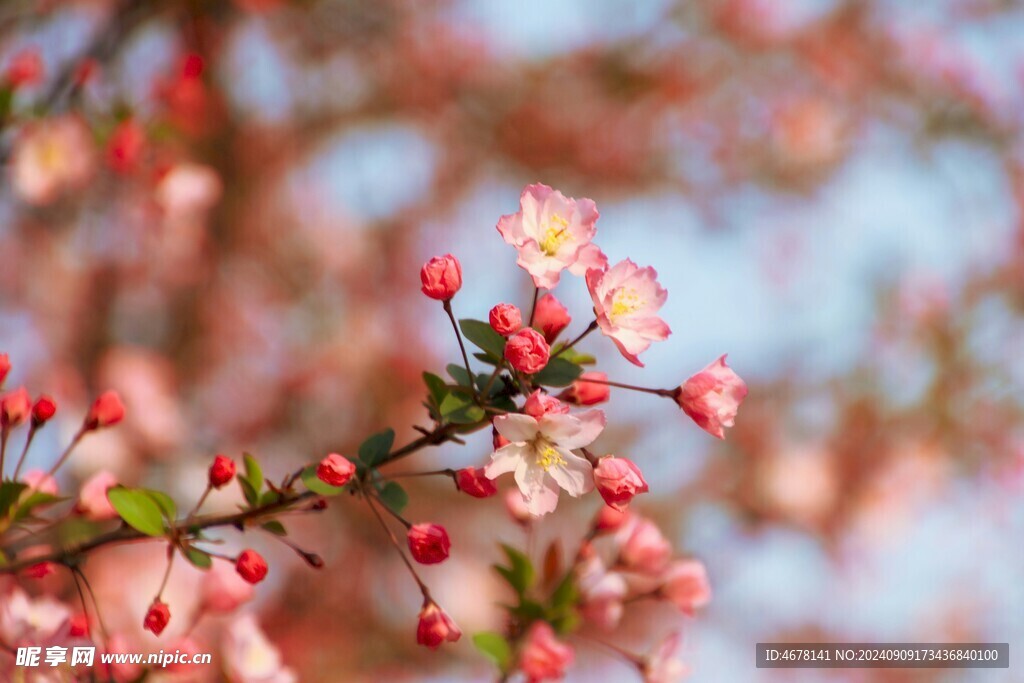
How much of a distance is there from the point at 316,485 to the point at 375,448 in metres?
0.04

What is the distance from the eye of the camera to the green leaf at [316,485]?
487 mm

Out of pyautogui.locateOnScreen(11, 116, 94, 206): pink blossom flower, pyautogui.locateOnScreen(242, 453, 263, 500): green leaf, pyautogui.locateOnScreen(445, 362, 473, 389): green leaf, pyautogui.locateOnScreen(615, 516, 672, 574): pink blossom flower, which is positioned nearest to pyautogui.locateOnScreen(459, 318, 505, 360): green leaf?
pyautogui.locateOnScreen(445, 362, 473, 389): green leaf

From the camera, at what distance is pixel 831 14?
102 inches

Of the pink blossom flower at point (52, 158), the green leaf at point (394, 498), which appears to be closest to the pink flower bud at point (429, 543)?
the green leaf at point (394, 498)

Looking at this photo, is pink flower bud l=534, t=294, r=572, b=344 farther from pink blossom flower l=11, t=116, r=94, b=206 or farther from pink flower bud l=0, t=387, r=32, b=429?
pink blossom flower l=11, t=116, r=94, b=206

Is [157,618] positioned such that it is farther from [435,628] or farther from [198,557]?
[435,628]

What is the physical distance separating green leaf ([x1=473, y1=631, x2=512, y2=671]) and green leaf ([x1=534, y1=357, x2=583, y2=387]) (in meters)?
0.22

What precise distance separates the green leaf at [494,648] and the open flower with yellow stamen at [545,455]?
147 millimetres

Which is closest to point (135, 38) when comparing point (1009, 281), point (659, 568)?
point (659, 568)

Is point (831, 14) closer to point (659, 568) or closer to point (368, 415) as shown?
point (368, 415)

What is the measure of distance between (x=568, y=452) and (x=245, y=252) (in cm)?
194

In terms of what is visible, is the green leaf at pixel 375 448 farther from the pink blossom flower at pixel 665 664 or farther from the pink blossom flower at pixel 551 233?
the pink blossom flower at pixel 665 664

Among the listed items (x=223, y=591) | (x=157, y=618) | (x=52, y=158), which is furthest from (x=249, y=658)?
(x=52, y=158)

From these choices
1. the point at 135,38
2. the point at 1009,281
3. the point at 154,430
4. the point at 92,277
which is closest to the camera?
the point at 135,38
